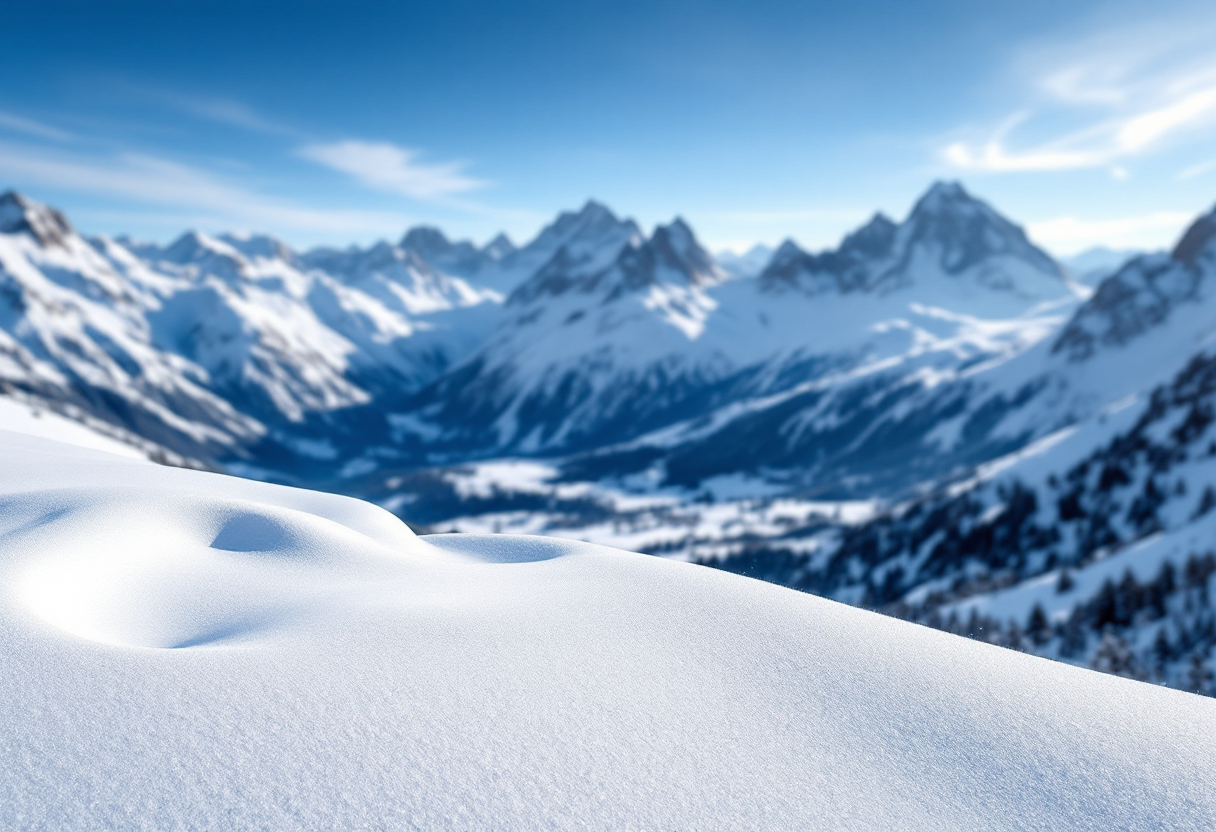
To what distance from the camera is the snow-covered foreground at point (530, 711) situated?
803 centimetres

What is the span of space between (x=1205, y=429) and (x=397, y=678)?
15237 centimetres

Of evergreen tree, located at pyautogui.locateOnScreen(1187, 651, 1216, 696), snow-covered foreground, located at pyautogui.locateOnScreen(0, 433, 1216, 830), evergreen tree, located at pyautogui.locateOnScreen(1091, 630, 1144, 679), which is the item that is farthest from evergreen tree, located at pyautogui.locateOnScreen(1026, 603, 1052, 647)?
snow-covered foreground, located at pyautogui.locateOnScreen(0, 433, 1216, 830)

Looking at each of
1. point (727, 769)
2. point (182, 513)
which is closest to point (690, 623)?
point (727, 769)

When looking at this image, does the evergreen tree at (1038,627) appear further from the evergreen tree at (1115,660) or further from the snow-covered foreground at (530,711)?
the snow-covered foreground at (530,711)

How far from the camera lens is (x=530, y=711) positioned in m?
9.85

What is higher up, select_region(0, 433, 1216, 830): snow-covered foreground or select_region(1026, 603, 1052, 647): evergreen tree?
select_region(0, 433, 1216, 830): snow-covered foreground

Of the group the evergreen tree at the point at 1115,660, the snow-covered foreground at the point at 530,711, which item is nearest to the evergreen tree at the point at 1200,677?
the evergreen tree at the point at 1115,660

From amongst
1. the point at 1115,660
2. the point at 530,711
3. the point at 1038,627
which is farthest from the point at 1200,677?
the point at 530,711

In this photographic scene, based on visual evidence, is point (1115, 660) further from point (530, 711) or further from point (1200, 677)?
point (530, 711)

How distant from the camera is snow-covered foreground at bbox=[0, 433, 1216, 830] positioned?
803cm

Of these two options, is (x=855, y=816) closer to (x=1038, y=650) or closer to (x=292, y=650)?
(x=292, y=650)

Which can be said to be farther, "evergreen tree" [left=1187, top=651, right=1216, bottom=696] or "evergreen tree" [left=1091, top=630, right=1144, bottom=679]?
"evergreen tree" [left=1091, top=630, right=1144, bottom=679]

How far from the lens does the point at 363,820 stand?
298 inches

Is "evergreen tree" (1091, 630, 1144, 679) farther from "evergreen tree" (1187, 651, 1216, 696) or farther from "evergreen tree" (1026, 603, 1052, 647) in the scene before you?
"evergreen tree" (1026, 603, 1052, 647)
